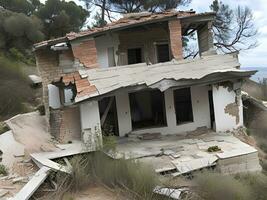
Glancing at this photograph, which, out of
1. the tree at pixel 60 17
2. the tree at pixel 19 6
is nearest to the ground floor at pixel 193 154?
the tree at pixel 60 17

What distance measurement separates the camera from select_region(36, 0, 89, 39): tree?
3694 cm

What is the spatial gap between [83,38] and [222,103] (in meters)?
6.63

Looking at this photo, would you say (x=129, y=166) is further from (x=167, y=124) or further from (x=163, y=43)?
Answer: (x=163, y=43)

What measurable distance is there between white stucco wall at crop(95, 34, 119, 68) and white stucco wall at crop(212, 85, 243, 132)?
17.1ft

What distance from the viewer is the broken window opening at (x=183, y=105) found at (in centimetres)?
1841

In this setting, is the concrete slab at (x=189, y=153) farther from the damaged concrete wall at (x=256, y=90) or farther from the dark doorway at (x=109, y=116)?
the damaged concrete wall at (x=256, y=90)

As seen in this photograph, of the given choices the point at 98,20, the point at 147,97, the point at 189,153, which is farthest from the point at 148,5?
the point at 189,153

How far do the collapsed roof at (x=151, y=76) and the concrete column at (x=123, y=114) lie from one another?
1765 mm

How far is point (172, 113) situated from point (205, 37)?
171 inches

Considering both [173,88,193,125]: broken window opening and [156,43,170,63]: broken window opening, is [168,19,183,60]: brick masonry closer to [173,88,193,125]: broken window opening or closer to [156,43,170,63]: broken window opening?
[173,88,193,125]: broken window opening

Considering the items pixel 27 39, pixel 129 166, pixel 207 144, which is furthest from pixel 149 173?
pixel 27 39

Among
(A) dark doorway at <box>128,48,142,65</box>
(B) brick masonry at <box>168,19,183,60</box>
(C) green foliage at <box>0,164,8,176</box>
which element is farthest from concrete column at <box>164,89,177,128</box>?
(C) green foliage at <box>0,164,8,176</box>

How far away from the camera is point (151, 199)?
1040 centimetres

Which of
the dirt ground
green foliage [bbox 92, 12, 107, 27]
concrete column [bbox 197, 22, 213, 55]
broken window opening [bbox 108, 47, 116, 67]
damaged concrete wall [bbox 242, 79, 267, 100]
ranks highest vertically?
green foliage [bbox 92, 12, 107, 27]
